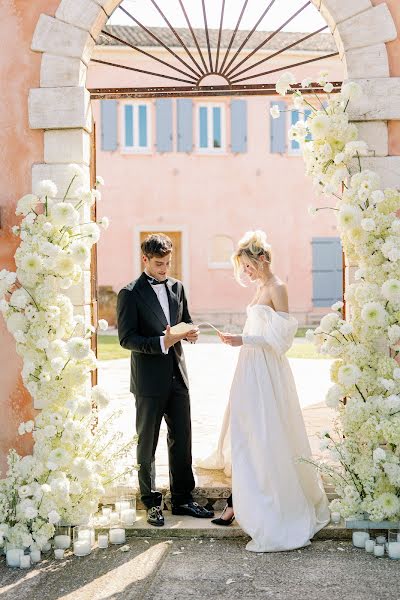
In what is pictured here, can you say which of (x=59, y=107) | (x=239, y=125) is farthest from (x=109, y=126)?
(x=59, y=107)

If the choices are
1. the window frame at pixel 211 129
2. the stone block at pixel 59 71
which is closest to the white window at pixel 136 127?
the window frame at pixel 211 129

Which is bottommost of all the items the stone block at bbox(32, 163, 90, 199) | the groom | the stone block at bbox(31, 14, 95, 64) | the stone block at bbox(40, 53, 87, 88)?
the groom

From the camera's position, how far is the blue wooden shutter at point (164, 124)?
18.7 meters

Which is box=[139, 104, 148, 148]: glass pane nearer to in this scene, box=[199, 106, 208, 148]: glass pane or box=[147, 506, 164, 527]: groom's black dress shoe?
box=[199, 106, 208, 148]: glass pane

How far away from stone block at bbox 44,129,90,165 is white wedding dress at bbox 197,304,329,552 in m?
1.47

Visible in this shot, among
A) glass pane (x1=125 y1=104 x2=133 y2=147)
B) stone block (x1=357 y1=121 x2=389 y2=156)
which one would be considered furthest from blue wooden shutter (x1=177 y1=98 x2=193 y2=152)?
stone block (x1=357 y1=121 x2=389 y2=156)

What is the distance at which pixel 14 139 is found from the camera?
5281mm

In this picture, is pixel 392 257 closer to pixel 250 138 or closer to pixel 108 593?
pixel 108 593

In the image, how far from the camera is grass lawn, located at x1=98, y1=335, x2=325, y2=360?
14422 mm

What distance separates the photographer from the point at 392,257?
Result: 4625 millimetres

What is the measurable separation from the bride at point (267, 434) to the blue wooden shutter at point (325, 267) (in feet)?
47.8

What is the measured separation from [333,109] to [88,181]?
163 centimetres

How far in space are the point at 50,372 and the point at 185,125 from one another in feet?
48.2

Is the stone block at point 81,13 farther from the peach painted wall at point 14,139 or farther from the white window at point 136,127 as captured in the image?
the white window at point 136,127
